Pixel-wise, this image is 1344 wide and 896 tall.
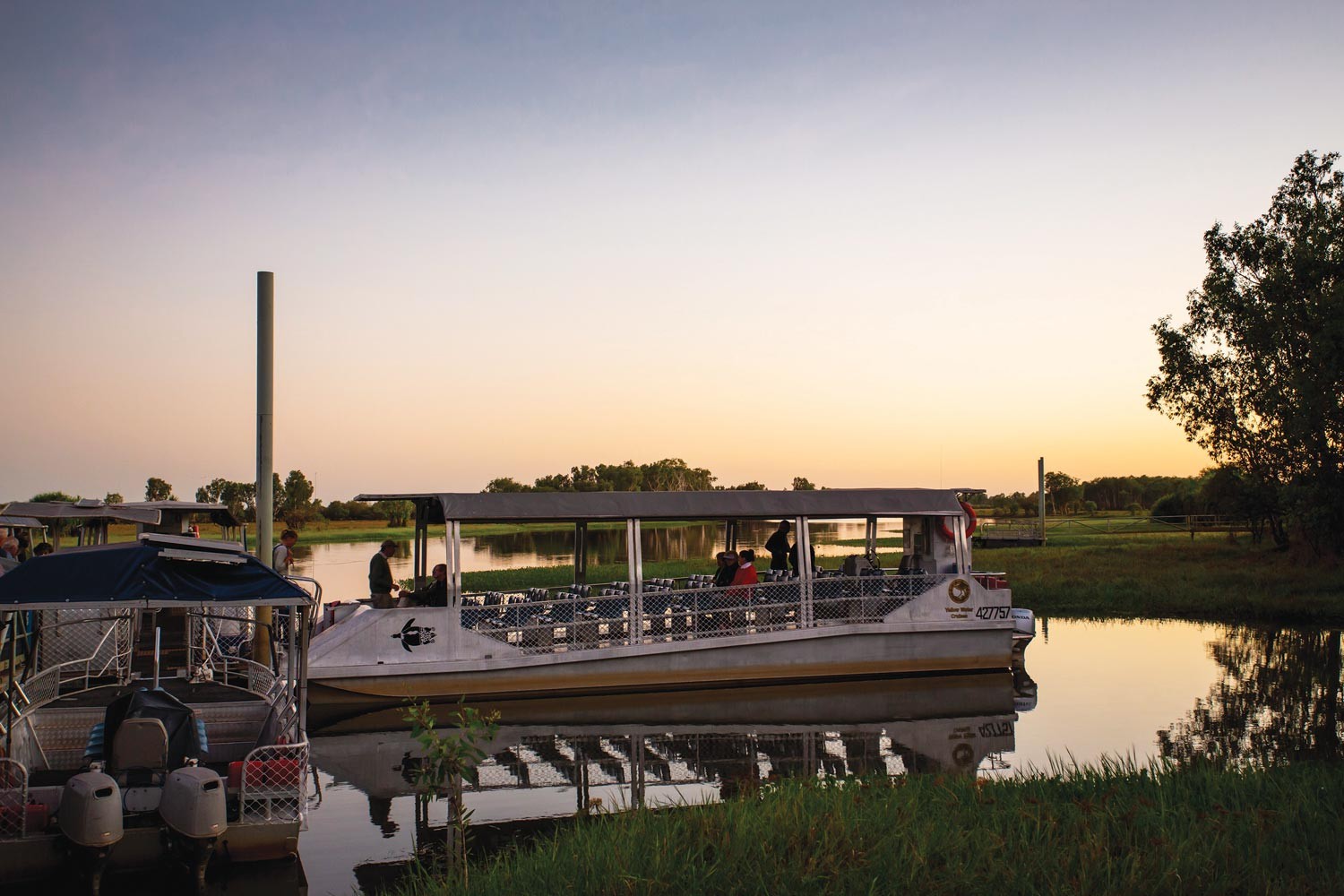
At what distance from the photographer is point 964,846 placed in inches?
277

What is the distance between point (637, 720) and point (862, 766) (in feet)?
12.6

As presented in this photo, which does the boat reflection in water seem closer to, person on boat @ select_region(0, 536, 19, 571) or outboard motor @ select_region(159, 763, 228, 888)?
outboard motor @ select_region(159, 763, 228, 888)

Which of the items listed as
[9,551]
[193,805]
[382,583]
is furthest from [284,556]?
[193,805]

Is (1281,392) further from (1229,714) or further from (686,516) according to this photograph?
(686,516)

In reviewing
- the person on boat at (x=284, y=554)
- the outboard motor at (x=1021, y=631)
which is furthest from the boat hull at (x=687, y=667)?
the person on boat at (x=284, y=554)

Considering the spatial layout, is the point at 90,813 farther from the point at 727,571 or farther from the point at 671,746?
the point at 727,571

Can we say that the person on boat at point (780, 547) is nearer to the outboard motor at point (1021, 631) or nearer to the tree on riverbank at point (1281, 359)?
the outboard motor at point (1021, 631)

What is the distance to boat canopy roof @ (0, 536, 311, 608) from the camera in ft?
27.3

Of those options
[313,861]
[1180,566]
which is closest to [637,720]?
[313,861]

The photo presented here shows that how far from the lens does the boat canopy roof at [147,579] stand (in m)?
8.32

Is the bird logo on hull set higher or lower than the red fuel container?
higher

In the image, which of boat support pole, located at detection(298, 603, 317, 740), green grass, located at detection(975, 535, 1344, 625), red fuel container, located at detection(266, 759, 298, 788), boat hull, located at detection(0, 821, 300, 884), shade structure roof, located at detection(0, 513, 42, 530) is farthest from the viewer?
green grass, located at detection(975, 535, 1344, 625)

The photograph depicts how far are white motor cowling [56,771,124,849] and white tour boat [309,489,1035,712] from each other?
694 centimetres

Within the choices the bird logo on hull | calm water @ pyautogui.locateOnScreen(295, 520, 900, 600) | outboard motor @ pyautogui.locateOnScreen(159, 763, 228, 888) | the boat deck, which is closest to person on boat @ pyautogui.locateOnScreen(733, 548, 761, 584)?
the bird logo on hull
